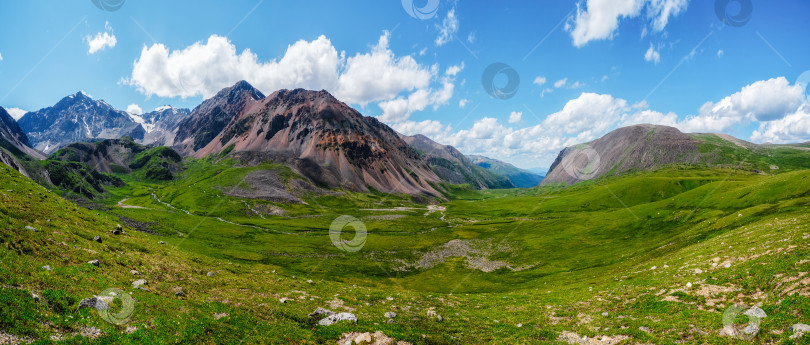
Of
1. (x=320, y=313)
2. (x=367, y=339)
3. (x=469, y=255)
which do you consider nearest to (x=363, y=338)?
(x=367, y=339)

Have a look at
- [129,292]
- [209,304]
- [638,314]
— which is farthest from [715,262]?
[129,292]

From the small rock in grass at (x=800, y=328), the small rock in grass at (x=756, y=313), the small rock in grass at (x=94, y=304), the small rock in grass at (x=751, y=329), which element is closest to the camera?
the small rock in grass at (x=94, y=304)

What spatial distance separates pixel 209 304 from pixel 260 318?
407 centimetres

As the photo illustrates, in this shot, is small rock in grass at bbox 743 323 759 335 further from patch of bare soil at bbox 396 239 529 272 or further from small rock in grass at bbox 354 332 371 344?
patch of bare soil at bbox 396 239 529 272

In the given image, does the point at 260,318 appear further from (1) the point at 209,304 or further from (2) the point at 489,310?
(2) the point at 489,310

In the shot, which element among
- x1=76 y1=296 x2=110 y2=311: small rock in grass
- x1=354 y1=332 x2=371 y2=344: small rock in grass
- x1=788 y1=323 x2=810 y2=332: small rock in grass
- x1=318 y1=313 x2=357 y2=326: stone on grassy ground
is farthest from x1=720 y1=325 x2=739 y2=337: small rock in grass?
x1=76 y1=296 x2=110 y2=311: small rock in grass

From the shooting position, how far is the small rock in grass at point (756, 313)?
18.6 meters

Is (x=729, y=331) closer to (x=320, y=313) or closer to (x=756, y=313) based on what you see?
(x=756, y=313)

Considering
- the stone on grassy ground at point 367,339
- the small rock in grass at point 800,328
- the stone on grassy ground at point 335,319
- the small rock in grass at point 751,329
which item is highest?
the small rock in grass at point 800,328

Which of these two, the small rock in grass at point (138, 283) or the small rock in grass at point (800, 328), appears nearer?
the small rock in grass at point (800, 328)

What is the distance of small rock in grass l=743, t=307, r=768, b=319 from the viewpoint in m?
18.6

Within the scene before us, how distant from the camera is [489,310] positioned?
108 feet

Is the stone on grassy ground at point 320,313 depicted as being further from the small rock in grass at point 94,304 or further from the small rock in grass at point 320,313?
the small rock in grass at point 94,304

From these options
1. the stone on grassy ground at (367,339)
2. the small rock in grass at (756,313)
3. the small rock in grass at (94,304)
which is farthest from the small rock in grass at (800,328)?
the small rock in grass at (94,304)
